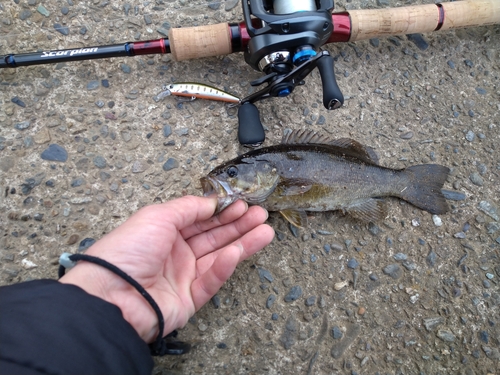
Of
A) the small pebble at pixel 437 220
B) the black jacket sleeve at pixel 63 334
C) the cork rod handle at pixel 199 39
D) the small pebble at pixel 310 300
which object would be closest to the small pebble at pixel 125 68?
the cork rod handle at pixel 199 39

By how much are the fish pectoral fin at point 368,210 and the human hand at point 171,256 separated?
825 mm

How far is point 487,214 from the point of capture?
322 cm

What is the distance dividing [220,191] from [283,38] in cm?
119

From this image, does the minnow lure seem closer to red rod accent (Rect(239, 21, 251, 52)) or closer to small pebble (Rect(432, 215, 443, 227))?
red rod accent (Rect(239, 21, 251, 52))

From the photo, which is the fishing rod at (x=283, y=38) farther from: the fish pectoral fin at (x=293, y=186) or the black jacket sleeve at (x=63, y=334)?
the black jacket sleeve at (x=63, y=334)

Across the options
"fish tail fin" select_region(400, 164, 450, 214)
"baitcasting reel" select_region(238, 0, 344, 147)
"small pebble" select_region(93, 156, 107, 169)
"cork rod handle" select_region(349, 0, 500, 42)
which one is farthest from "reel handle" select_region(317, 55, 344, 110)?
"small pebble" select_region(93, 156, 107, 169)

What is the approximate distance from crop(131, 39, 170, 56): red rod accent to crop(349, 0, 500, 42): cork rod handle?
1618 millimetres

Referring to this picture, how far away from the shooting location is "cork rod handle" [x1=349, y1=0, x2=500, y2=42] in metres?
3.12

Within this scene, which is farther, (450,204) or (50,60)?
(450,204)

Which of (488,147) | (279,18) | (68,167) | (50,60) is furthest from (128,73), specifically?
(488,147)

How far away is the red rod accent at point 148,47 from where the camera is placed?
9.45ft

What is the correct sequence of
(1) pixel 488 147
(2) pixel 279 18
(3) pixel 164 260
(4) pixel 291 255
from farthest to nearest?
(1) pixel 488 147
(4) pixel 291 255
(2) pixel 279 18
(3) pixel 164 260

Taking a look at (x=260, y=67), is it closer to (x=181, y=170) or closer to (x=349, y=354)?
(x=181, y=170)

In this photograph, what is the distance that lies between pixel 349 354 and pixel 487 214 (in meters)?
1.77
